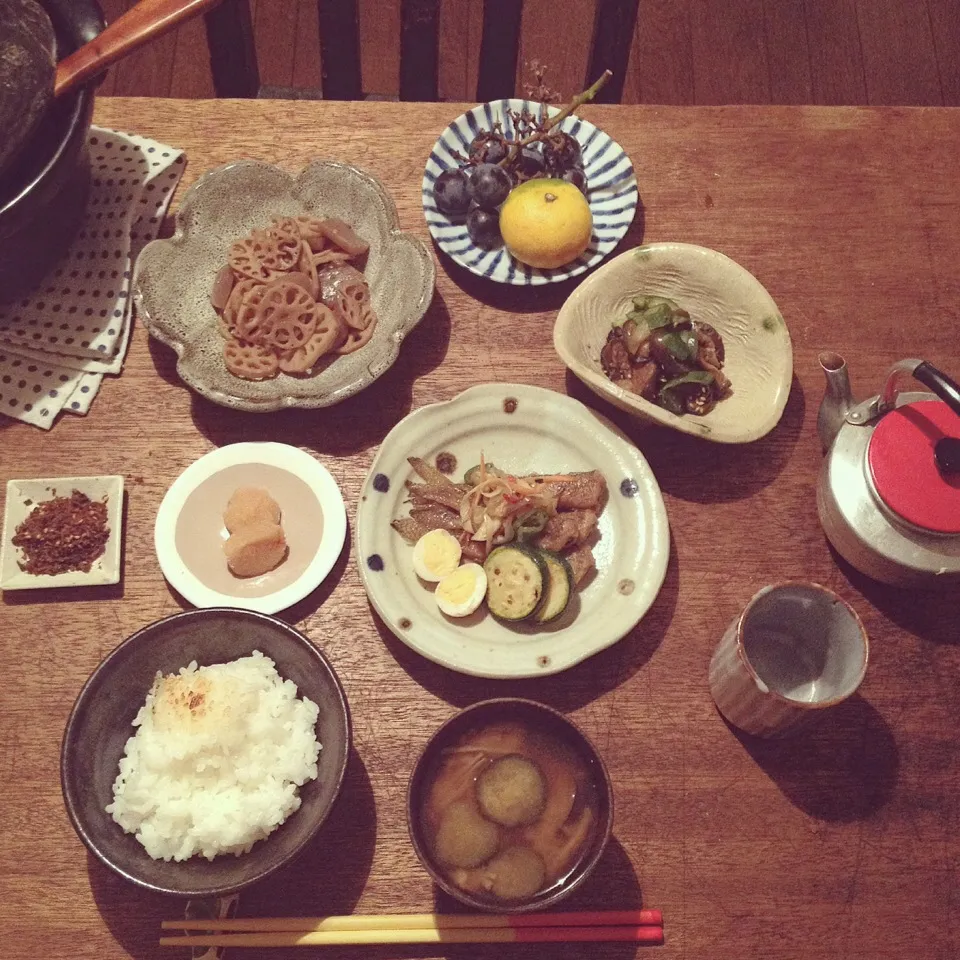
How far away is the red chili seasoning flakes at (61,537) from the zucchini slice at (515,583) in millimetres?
894

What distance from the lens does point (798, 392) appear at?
211 cm

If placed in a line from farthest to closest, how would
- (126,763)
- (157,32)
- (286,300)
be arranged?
(286,300)
(157,32)
(126,763)

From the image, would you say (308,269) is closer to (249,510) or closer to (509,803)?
(249,510)

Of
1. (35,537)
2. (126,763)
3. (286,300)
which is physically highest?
(286,300)

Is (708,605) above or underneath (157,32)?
underneath

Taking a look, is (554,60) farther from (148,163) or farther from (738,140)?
(148,163)

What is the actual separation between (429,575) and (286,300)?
781 mm

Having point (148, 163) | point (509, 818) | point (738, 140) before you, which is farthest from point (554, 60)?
point (509, 818)

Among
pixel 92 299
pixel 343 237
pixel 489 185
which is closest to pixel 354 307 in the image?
pixel 343 237

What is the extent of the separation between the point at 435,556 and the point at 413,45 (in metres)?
1.67

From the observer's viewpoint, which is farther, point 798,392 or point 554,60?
point 554,60

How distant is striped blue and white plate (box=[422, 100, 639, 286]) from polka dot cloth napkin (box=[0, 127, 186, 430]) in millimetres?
719

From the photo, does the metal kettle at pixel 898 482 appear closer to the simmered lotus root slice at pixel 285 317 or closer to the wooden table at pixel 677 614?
the wooden table at pixel 677 614

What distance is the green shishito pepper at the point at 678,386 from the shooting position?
6.55 ft
